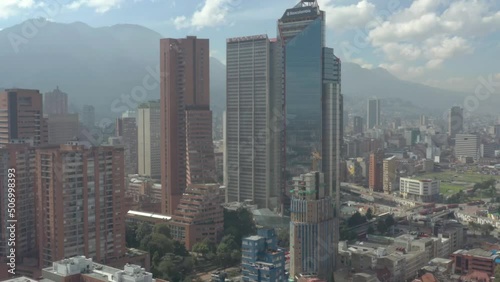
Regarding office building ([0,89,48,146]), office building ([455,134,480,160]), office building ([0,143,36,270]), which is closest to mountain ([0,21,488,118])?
office building ([455,134,480,160])

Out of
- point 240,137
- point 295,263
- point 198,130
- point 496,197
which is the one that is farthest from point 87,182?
point 496,197

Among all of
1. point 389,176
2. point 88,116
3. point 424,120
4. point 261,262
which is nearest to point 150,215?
point 261,262

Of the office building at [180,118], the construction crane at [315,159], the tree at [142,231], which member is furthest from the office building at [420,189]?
the tree at [142,231]

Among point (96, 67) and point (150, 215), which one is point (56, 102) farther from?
point (150, 215)

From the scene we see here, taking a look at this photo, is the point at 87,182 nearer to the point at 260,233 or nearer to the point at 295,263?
the point at 260,233

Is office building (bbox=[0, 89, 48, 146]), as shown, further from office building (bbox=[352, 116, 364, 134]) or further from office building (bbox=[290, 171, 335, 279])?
office building (bbox=[352, 116, 364, 134])

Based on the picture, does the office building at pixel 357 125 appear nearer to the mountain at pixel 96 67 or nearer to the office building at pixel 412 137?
the office building at pixel 412 137
